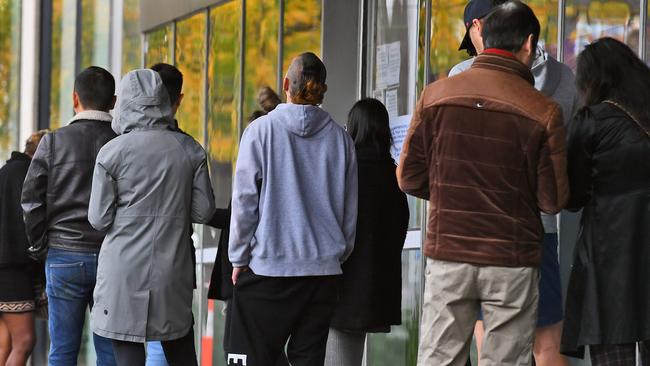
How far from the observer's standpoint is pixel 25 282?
9609 millimetres

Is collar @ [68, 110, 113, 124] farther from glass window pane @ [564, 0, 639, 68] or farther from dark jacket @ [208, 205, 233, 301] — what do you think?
glass window pane @ [564, 0, 639, 68]

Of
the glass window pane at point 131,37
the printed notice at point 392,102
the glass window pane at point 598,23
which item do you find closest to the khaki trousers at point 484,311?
the glass window pane at point 598,23

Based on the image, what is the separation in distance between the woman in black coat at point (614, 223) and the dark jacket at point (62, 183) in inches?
116

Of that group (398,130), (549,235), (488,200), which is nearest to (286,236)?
(549,235)

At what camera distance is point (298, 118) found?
6230 mm

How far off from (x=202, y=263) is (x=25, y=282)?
10.0 ft

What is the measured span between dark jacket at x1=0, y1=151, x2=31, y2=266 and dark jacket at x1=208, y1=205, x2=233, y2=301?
2710 millimetres

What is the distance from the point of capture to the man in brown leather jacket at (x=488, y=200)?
5.14 m

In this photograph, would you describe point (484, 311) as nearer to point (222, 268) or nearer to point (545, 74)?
point (545, 74)

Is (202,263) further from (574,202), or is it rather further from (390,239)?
(574,202)

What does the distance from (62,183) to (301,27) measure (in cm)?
392

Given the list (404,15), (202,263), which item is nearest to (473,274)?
(404,15)

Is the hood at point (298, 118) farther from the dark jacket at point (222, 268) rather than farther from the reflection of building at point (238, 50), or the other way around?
the reflection of building at point (238, 50)

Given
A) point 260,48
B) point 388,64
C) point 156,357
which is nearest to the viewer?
point 156,357
